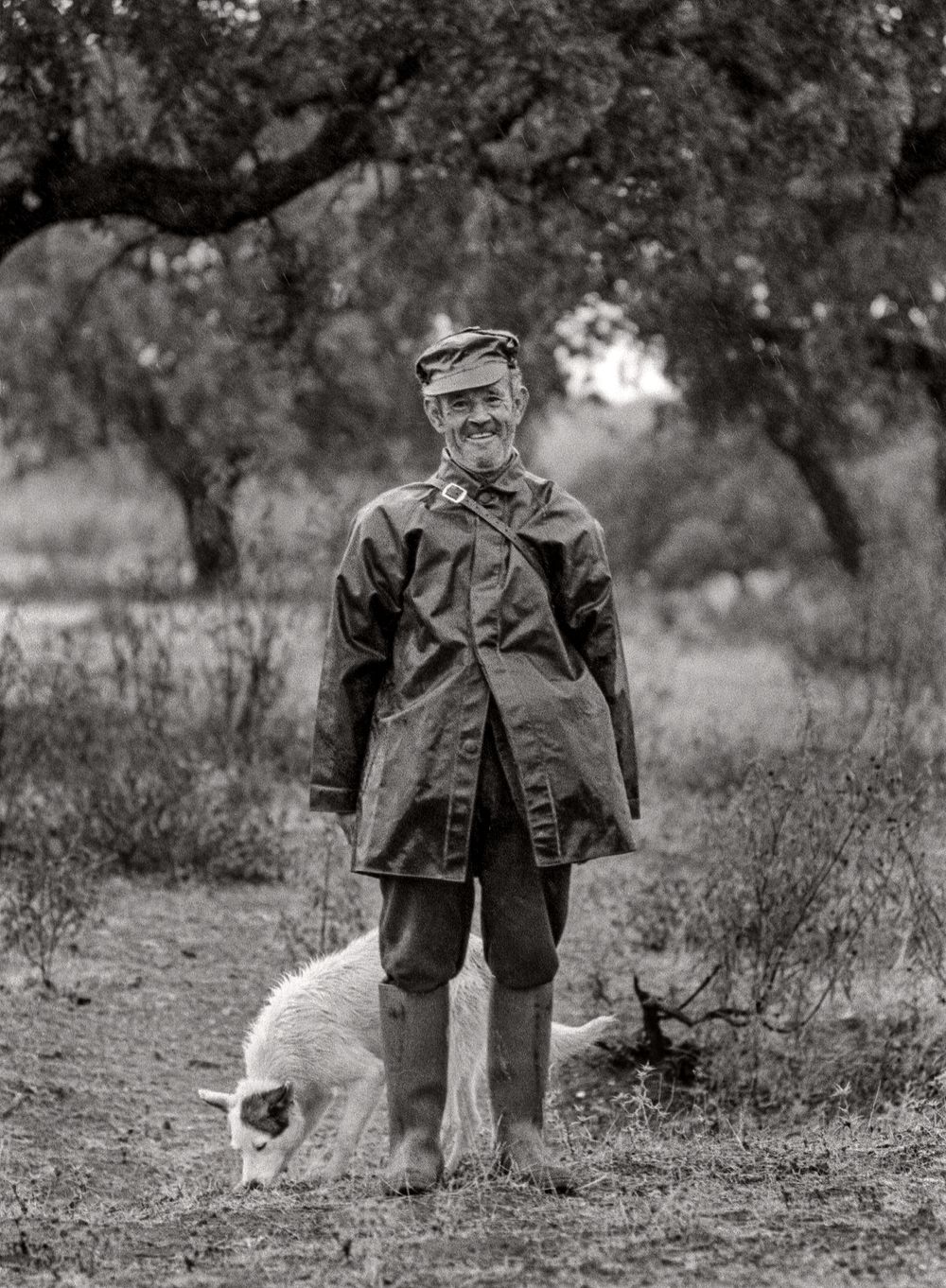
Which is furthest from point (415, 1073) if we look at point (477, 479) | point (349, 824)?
point (477, 479)

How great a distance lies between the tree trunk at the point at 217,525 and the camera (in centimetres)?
1098

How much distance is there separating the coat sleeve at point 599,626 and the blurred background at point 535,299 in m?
1.94

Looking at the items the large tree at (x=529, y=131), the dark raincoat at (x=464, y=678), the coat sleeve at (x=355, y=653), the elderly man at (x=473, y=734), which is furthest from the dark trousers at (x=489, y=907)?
the large tree at (x=529, y=131)

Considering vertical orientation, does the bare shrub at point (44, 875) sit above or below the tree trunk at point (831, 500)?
below

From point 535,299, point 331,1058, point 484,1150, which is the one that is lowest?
point 484,1150

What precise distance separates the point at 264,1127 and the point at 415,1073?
3.36 feet

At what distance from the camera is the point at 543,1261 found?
159 inches

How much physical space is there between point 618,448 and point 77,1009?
35308 millimetres

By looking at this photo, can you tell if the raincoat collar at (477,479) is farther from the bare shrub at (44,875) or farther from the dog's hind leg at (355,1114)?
the bare shrub at (44,875)

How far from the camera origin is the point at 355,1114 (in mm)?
5641

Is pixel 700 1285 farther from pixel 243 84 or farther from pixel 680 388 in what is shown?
pixel 680 388

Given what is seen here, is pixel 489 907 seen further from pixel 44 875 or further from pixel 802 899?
pixel 44 875

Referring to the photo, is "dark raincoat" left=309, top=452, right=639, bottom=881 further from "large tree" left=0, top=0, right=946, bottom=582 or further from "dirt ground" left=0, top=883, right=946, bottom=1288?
"large tree" left=0, top=0, right=946, bottom=582

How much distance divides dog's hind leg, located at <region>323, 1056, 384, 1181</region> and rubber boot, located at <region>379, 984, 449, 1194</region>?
0.86 metres
